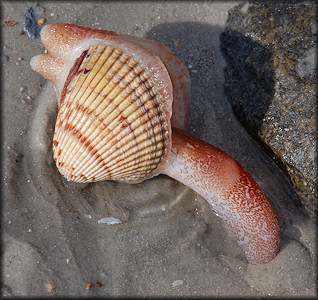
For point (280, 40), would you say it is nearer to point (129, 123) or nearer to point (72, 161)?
point (129, 123)

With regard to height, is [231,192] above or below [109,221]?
above

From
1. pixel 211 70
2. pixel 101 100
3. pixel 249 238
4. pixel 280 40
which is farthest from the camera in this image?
pixel 211 70

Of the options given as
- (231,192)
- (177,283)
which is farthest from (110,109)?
(177,283)

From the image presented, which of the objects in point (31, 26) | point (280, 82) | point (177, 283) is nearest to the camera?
point (177, 283)

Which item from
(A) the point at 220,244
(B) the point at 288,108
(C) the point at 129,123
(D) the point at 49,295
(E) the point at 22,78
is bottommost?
(D) the point at 49,295

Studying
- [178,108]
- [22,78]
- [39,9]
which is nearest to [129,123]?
[178,108]

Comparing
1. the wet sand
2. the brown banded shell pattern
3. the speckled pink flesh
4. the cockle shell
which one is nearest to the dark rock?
the wet sand

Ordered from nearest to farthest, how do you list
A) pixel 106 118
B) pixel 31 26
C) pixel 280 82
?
1. pixel 106 118
2. pixel 280 82
3. pixel 31 26

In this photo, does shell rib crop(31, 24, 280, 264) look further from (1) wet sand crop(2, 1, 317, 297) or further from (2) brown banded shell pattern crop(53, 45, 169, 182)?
(1) wet sand crop(2, 1, 317, 297)

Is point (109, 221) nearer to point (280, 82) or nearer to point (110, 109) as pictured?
point (110, 109)
